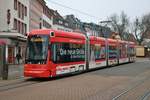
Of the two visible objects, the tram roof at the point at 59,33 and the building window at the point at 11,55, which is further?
the building window at the point at 11,55

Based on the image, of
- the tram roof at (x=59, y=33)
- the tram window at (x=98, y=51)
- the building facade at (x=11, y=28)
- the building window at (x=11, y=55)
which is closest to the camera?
the tram roof at (x=59, y=33)

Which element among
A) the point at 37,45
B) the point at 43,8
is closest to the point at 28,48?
the point at 37,45

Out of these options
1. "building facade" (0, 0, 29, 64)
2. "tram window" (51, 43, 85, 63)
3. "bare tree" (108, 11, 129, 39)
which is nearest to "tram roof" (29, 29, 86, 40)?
"tram window" (51, 43, 85, 63)

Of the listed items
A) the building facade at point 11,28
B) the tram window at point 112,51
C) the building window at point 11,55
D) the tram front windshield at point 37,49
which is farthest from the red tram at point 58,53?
the building window at point 11,55

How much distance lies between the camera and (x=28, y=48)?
23.0 metres

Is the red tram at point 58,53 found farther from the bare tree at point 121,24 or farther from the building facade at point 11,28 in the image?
the bare tree at point 121,24

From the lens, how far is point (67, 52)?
2491 centimetres

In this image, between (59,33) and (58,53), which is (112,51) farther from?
(58,53)

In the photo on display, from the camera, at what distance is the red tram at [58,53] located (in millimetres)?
22422

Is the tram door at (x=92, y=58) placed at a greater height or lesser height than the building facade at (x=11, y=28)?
lesser

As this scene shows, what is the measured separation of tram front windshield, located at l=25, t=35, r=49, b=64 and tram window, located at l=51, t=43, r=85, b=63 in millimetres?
568

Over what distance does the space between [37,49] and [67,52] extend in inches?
112

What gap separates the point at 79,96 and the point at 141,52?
8125 centimetres

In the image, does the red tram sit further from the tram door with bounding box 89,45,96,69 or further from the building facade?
the building facade
